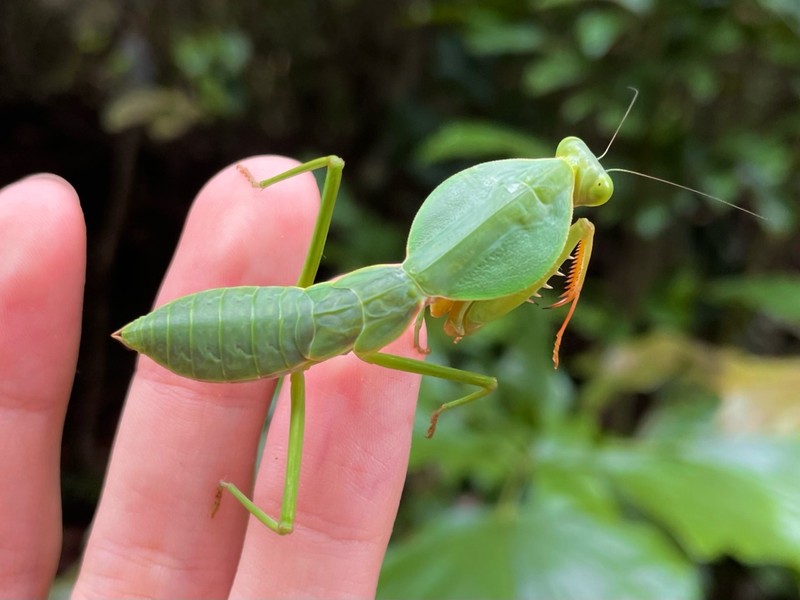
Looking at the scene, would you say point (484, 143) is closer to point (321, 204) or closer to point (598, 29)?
point (598, 29)

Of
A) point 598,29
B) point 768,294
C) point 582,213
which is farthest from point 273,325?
point 768,294

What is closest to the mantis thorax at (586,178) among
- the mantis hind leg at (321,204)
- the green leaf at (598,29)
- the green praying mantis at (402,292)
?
the green praying mantis at (402,292)

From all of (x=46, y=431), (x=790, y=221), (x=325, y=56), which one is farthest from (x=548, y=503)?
(x=325, y=56)

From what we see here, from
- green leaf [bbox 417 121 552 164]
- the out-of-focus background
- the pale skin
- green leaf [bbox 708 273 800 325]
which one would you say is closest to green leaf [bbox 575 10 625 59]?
the out-of-focus background

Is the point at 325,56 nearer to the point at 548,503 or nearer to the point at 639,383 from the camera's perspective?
the point at 639,383

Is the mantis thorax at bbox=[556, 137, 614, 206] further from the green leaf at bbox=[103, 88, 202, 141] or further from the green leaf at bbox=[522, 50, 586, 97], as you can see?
the green leaf at bbox=[103, 88, 202, 141]

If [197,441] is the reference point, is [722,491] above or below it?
below
